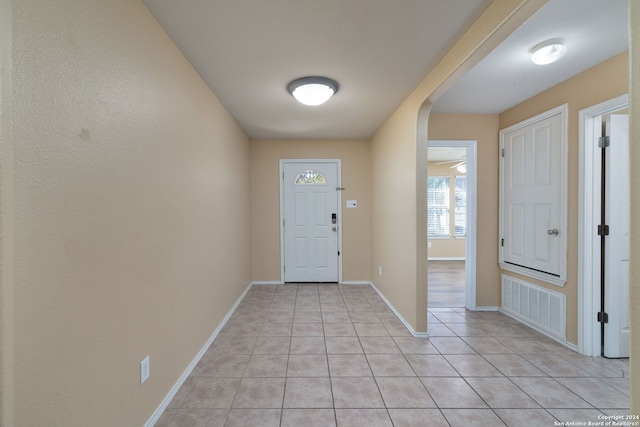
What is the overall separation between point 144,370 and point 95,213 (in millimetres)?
898

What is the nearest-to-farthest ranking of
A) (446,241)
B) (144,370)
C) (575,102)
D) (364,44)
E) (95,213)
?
1. (95,213)
2. (144,370)
3. (364,44)
4. (575,102)
5. (446,241)

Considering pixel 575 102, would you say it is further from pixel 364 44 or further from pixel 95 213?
pixel 95 213

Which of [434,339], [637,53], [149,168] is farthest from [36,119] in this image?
[434,339]

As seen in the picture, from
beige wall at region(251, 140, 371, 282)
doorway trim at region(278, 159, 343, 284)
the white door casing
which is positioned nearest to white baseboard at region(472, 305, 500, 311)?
the white door casing

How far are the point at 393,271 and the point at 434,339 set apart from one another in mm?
886

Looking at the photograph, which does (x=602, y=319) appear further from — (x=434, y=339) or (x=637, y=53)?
(x=637, y=53)

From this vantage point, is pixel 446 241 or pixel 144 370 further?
pixel 446 241

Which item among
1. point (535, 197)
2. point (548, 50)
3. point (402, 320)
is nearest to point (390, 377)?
point (402, 320)

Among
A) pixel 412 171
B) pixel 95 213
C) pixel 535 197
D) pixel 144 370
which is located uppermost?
pixel 412 171

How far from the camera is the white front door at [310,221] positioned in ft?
14.1

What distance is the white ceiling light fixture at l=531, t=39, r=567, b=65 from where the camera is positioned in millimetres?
1812

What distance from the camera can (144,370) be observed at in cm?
142

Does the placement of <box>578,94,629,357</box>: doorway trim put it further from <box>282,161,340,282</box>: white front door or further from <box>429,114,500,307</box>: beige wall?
<box>282,161,340,282</box>: white front door

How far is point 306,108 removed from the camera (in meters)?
2.88
